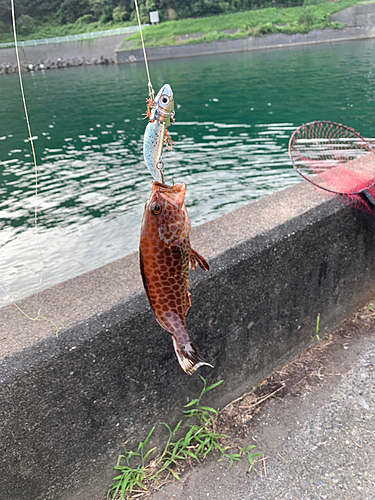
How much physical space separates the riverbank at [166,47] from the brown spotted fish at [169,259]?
51.8 m

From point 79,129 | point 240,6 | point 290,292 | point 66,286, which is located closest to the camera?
point 66,286

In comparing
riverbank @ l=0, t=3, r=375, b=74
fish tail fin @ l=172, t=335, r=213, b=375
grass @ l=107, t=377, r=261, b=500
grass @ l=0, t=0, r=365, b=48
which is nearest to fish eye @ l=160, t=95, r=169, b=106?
fish tail fin @ l=172, t=335, r=213, b=375

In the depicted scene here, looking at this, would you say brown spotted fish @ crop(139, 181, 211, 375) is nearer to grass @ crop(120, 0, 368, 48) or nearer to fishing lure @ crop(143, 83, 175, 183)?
fishing lure @ crop(143, 83, 175, 183)

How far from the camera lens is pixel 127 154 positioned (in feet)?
44.2

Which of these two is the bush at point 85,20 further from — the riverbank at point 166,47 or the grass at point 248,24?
the grass at point 248,24

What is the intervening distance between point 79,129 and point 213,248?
16530mm

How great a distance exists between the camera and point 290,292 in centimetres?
313

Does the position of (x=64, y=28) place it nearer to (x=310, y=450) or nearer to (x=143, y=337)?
(x=143, y=337)

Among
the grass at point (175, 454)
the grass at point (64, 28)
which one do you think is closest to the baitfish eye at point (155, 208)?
the grass at point (175, 454)

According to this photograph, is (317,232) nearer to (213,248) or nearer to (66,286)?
(213,248)

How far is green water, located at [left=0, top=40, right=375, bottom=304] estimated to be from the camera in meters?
8.14

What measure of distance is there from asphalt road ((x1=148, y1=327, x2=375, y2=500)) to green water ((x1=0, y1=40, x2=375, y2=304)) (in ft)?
16.4

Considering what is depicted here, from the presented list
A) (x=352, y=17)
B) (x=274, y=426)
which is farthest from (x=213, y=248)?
(x=352, y=17)

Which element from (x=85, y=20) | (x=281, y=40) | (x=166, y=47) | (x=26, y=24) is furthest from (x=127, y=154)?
(x=85, y=20)
